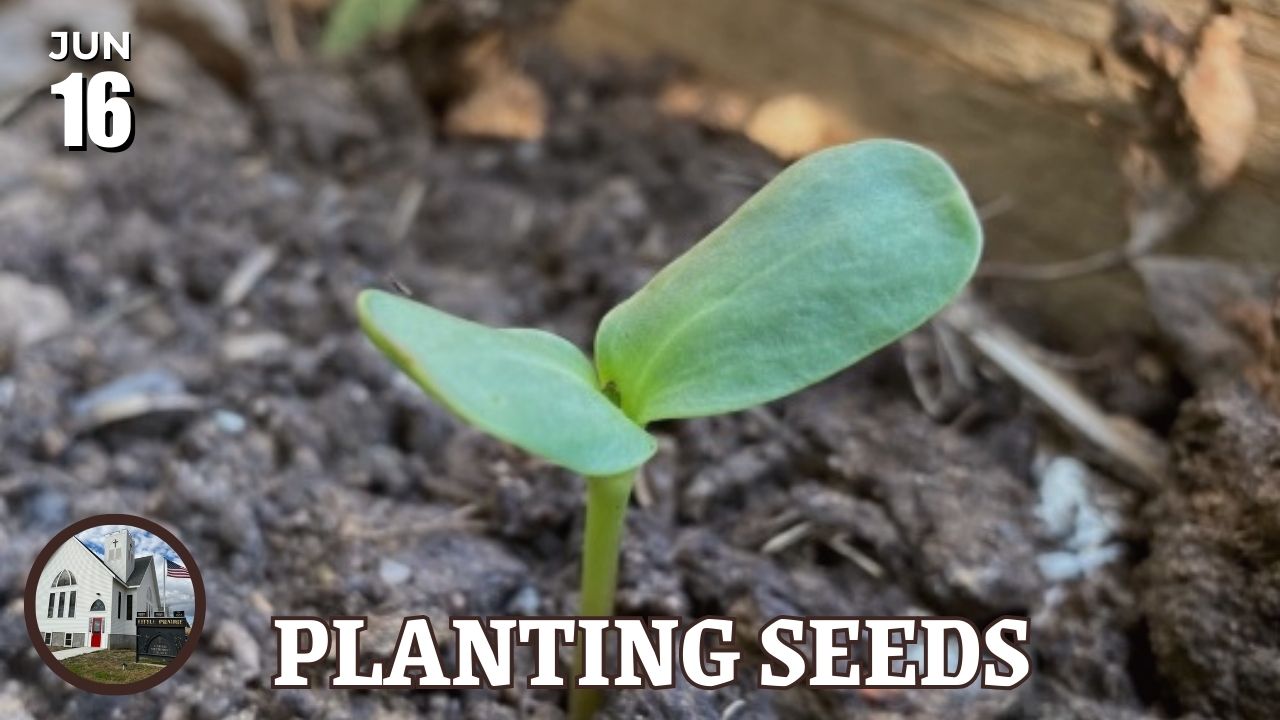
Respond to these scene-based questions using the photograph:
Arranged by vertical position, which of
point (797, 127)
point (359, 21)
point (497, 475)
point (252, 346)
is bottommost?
point (497, 475)

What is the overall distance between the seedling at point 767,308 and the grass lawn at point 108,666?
1.03 ft

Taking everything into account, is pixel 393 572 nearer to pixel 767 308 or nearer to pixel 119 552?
pixel 119 552

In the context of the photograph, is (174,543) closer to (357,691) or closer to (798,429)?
(357,691)

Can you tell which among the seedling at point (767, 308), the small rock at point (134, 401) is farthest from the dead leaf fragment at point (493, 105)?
the seedling at point (767, 308)

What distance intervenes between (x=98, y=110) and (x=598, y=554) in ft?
3.07

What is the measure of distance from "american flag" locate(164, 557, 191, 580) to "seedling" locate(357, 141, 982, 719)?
283 millimetres

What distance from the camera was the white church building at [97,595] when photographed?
0.75 m

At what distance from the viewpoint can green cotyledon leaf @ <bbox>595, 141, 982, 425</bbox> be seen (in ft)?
A: 2.11

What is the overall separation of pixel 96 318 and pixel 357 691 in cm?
51

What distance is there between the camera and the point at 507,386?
1.87 feet

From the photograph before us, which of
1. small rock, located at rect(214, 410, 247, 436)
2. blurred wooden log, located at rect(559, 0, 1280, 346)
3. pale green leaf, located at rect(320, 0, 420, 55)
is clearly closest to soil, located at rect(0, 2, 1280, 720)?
small rock, located at rect(214, 410, 247, 436)

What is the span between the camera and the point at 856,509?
94 cm

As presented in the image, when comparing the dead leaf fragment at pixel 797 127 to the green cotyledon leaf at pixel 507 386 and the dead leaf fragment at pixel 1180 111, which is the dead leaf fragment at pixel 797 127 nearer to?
the dead leaf fragment at pixel 1180 111
